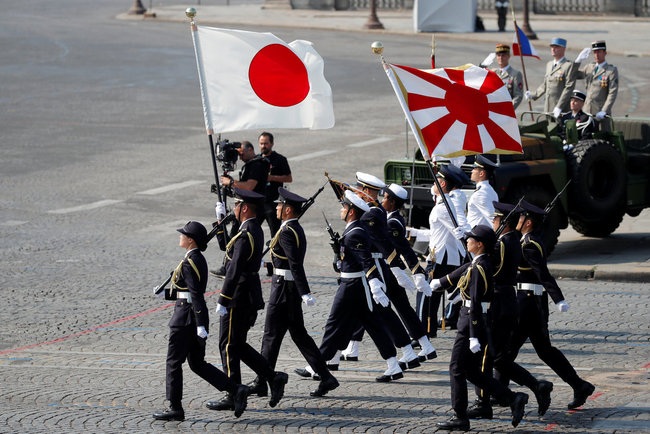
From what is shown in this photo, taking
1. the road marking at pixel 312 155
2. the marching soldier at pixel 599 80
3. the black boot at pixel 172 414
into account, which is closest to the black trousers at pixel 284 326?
the black boot at pixel 172 414

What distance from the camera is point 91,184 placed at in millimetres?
20500

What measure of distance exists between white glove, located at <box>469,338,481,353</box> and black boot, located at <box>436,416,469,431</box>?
20.8 inches

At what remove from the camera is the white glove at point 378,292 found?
1014 centimetres

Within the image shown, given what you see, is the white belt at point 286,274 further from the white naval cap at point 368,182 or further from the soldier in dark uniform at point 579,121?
the soldier in dark uniform at point 579,121

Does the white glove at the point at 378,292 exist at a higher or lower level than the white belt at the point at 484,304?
lower

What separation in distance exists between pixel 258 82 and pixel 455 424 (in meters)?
5.09

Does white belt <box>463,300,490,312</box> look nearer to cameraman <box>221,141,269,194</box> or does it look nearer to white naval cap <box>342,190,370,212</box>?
white naval cap <box>342,190,370,212</box>

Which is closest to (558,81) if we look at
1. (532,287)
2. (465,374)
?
(532,287)

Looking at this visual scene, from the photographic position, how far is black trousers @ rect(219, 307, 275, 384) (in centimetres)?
967

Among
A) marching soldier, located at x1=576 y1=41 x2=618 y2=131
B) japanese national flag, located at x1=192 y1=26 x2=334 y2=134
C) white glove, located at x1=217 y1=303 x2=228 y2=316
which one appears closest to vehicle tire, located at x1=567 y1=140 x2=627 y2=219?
marching soldier, located at x1=576 y1=41 x2=618 y2=131

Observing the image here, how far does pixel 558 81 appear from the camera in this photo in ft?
61.0

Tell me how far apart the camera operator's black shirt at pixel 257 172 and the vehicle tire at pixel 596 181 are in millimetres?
4245

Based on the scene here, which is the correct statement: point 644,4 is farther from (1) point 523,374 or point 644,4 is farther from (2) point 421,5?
(1) point 523,374

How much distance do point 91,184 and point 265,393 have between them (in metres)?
11.4
